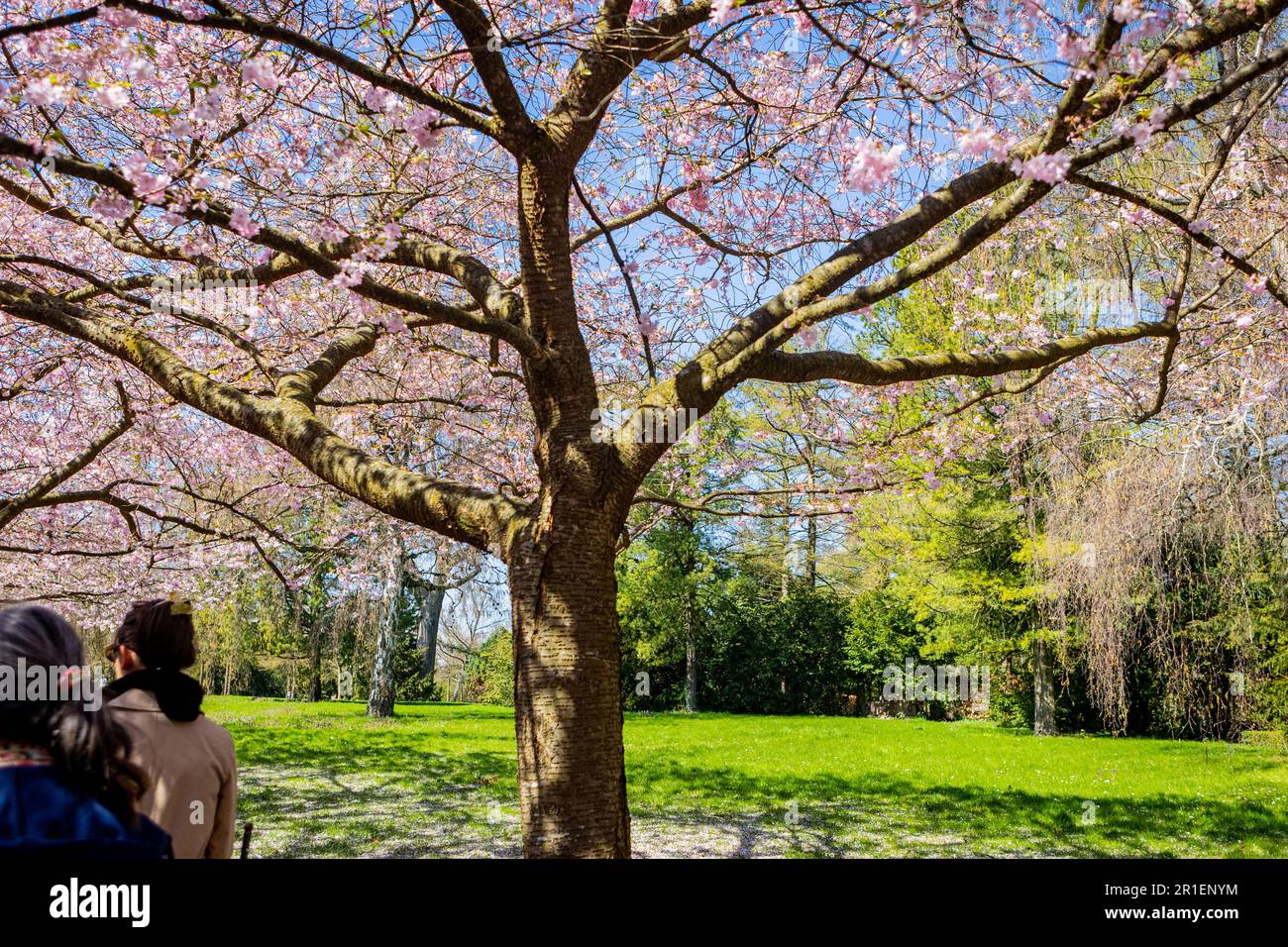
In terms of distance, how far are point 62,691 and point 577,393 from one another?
265 centimetres

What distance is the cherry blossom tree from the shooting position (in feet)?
11.1

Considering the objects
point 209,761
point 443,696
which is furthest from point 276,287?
point 443,696

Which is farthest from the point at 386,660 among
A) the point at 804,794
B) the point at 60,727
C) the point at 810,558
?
the point at 60,727

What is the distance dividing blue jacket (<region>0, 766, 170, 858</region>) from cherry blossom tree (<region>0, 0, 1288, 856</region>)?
216cm

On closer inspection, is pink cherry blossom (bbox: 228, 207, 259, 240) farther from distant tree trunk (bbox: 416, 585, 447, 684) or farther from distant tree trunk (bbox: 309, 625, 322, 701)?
distant tree trunk (bbox: 416, 585, 447, 684)

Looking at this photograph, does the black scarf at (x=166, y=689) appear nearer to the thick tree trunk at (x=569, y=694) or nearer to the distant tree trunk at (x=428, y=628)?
the thick tree trunk at (x=569, y=694)

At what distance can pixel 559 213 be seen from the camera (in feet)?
12.7

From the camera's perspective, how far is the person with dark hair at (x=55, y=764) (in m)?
1.35

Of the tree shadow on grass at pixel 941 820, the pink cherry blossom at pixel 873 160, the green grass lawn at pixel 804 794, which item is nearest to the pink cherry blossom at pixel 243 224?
the pink cherry blossom at pixel 873 160

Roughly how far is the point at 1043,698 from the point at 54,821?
57.8ft

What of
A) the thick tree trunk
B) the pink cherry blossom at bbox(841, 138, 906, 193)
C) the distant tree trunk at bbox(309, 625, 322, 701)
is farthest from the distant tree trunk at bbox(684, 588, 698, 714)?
the pink cherry blossom at bbox(841, 138, 906, 193)

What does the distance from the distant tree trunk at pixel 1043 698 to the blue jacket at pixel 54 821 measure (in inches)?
672

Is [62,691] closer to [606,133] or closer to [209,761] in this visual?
[209,761]

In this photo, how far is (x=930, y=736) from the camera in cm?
1529
